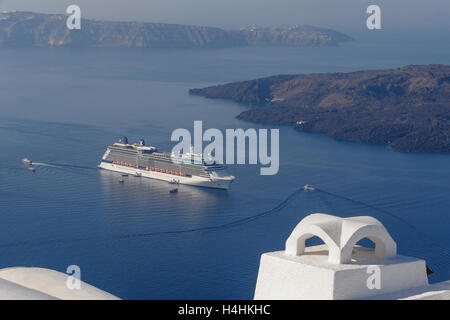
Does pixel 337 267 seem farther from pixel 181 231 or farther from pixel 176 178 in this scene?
pixel 176 178

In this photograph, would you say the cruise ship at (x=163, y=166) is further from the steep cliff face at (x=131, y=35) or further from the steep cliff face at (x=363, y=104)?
the steep cliff face at (x=131, y=35)

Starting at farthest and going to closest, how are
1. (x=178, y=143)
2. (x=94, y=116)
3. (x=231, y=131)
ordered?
(x=94, y=116)
(x=231, y=131)
(x=178, y=143)

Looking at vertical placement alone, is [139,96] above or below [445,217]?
above

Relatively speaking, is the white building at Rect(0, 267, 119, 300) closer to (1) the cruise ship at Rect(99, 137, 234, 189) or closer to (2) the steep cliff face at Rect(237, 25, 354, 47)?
(1) the cruise ship at Rect(99, 137, 234, 189)

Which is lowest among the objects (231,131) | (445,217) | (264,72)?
(445,217)

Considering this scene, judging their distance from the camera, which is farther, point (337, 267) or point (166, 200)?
point (166, 200)

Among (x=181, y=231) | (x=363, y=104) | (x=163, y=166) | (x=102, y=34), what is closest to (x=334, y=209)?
(x=181, y=231)

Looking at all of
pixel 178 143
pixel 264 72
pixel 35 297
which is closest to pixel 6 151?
pixel 178 143

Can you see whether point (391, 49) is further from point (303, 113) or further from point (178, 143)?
point (178, 143)
